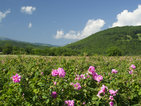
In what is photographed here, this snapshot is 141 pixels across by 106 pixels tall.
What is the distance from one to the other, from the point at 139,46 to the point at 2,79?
98003 millimetres

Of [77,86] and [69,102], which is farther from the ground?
[77,86]

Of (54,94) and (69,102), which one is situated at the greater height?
(54,94)

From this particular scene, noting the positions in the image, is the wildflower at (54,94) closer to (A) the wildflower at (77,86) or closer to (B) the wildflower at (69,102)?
(B) the wildflower at (69,102)

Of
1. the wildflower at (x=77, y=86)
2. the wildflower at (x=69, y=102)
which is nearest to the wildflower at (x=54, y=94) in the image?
the wildflower at (x=69, y=102)

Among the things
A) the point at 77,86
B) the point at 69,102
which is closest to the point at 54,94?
the point at 69,102

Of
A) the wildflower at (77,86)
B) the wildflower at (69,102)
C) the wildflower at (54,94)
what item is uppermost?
the wildflower at (77,86)

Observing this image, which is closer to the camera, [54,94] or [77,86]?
[54,94]

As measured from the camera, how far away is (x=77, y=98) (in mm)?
2424

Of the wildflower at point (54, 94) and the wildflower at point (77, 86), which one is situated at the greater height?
the wildflower at point (77, 86)

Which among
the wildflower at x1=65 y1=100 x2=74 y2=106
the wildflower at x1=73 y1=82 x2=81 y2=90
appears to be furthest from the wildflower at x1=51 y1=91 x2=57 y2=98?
the wildflower at x1=73 y1=82 x2=81 y2=90

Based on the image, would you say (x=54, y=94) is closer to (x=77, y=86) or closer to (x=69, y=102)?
(x=69, y=102)

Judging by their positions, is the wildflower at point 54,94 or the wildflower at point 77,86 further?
the wildflower at point 77,86

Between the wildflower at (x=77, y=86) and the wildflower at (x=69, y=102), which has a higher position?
the wildflower at (x=77, y=86)

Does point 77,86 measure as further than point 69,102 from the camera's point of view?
Yes
